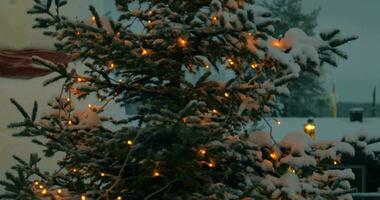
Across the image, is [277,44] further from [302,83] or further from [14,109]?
[302,83]

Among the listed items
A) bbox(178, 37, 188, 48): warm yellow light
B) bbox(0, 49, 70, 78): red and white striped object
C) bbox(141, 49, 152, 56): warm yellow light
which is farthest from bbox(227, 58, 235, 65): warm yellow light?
bbox(0, 49, 70, 78): red and white striped object

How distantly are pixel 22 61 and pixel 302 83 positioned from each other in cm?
3000

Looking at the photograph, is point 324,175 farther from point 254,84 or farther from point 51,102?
point 51,102

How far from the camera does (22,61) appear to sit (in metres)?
7.52

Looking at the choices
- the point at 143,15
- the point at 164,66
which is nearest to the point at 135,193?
the point at 164,66

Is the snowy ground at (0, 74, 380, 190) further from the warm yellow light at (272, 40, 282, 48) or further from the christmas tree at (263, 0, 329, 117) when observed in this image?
the christmas tree at (263, 0, 329, 117)

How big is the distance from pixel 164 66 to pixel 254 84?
74 centimetres

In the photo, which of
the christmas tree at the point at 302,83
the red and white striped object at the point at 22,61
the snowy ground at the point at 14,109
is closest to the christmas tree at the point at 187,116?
the red and white striped object at the point at 22,61

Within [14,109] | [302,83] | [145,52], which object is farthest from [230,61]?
[302,83]

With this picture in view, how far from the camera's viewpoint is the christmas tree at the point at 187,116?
158 inches

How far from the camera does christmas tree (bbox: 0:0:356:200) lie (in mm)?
4023

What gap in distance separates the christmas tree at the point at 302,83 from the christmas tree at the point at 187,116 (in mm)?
26770

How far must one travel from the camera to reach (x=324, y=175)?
15.3ft

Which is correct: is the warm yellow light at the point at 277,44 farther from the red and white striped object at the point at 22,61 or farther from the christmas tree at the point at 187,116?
the red and white striped object at the point at 22,61
